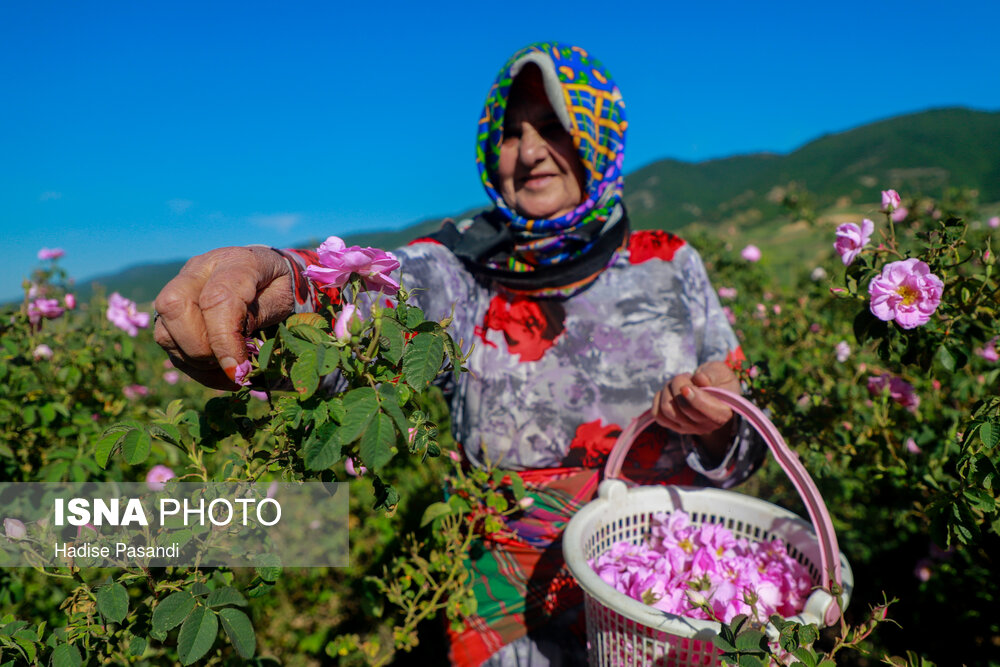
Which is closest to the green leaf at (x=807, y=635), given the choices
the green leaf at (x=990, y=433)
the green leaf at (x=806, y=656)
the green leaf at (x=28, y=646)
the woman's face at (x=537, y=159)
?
the green leaf at (x=806, y=656)

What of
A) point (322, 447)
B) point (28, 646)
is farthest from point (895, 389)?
point (28, 646)

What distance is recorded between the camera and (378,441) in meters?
0.63

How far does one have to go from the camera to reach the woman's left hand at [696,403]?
129 centimetres

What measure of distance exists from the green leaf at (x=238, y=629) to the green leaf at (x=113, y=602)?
127 millimetres

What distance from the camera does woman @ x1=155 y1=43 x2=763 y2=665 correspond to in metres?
1.64

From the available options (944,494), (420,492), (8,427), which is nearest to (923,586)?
(944,494)

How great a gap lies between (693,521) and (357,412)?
3.56 feet

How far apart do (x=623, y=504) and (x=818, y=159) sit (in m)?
60.9

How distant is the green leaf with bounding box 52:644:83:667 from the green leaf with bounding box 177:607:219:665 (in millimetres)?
125

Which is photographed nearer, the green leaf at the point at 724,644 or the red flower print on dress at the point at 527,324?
the green leaf at the point at 724,644

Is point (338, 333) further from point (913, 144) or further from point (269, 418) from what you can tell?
point (913, 144)

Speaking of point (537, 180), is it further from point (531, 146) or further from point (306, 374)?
point (306, 374)

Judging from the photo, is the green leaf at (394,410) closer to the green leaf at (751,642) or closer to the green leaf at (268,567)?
the green leaf at (268,567)

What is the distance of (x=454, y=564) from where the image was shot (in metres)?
1.47
